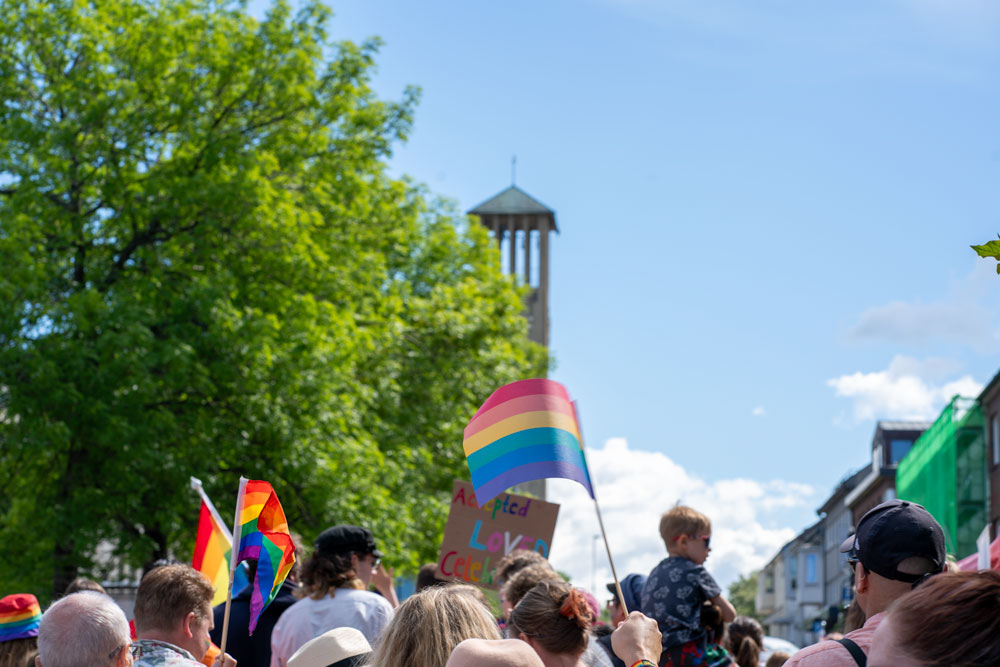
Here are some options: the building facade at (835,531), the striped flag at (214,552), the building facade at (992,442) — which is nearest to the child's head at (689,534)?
the striped flag at (214,552)

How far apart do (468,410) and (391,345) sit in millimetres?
2949

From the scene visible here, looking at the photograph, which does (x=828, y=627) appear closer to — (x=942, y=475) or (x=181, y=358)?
(x=181, y=358)

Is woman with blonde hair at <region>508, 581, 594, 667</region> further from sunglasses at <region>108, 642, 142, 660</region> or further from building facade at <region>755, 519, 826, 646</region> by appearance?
building facade at <region>755, 519, 826, 646</region>

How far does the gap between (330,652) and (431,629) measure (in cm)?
118

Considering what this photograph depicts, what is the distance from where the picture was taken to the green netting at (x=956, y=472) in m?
33.8

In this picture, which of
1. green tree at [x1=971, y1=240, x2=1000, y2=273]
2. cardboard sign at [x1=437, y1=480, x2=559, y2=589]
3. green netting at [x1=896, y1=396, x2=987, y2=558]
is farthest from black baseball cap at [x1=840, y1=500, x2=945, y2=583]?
green netting at [x1=896, y1=396, x2=987, y2=558]

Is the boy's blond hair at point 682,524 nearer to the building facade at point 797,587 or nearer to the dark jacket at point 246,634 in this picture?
the dark jacket at point 246,634

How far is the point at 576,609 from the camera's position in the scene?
3850 millimetres

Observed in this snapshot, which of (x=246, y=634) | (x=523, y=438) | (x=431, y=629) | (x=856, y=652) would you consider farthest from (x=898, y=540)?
(x=246, y=634)

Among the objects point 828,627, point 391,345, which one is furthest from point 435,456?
point 828,627

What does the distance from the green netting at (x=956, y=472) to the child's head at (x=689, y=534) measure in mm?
28806

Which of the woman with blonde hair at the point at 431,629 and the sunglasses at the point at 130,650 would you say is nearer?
the woman with blonde hair at the point at 431,629

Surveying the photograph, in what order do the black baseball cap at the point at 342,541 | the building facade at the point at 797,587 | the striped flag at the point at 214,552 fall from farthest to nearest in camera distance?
the building facade at the point at 797,587 → the striped flag at the point at 214,552 → the black baseball cap at the point at 342,541

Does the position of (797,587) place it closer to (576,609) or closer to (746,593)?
(746,593)
